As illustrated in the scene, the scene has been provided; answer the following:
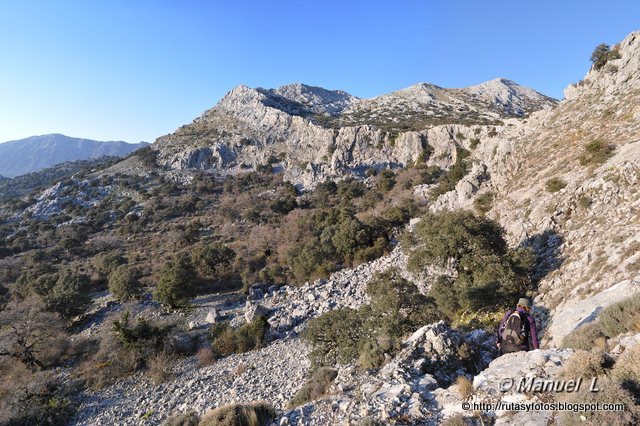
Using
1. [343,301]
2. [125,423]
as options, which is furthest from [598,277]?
[125,423]

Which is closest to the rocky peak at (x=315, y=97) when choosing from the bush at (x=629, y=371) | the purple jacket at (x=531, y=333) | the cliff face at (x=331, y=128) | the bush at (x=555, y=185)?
the cliff face at (x=331, y=128)

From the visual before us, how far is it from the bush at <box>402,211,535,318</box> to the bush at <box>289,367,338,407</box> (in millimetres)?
5612

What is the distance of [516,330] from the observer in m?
7.43

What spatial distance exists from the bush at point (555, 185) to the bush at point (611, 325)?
34.0ft

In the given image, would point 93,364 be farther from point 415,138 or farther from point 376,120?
point 376,120

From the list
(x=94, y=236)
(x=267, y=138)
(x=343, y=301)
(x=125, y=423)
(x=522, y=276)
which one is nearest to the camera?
(x=125, y=423)

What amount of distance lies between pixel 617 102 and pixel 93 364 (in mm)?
31910

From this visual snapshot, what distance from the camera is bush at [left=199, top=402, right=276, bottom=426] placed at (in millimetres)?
6449

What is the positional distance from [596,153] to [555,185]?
2.50 metres

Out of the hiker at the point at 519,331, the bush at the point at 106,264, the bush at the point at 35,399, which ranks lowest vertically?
the bush at the point at 35,399

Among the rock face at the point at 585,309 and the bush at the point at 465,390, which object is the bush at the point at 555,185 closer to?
the rock face at the point at 585,309

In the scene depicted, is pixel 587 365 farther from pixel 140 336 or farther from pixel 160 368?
pixel 140 336

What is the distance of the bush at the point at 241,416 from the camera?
254 inches

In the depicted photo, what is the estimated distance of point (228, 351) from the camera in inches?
634
